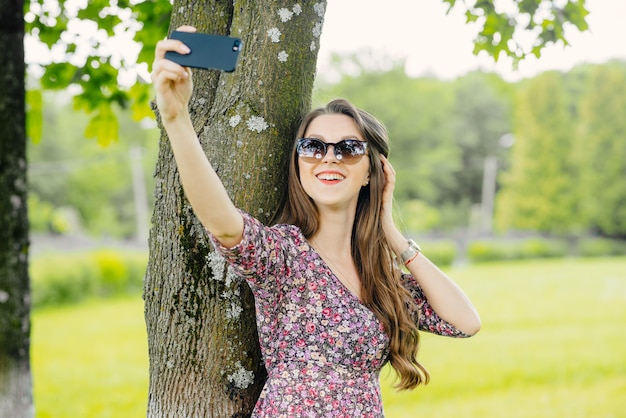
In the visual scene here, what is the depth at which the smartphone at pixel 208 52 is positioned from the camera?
74.9 inches

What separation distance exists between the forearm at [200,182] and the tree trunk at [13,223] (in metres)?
1.98

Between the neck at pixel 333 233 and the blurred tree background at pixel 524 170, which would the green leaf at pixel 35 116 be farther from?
the blurred tree background at pixel 524 170

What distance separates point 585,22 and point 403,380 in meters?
3.09

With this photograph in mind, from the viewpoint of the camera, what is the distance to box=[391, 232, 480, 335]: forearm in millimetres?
2775

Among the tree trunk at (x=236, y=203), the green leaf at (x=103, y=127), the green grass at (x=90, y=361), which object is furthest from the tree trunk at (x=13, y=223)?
the green grass at (x=90, y=361)

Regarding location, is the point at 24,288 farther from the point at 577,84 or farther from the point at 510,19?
the point at 577,84

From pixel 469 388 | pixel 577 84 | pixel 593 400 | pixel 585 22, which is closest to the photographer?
pixel 585 22

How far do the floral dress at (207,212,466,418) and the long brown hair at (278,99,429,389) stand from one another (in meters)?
0.08

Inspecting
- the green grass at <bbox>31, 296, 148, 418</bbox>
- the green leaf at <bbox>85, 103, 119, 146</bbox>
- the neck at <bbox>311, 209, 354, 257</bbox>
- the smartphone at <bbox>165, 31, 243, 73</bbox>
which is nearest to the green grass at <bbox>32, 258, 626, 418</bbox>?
the green grass at <bbox>31, 296, 148, 418</bbox>

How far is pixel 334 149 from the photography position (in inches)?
105

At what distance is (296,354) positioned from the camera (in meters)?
2.51

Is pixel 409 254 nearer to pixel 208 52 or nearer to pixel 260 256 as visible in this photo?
pixel 260 256

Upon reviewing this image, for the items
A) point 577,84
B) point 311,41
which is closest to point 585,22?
point 311,41

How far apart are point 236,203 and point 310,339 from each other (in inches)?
23.4
